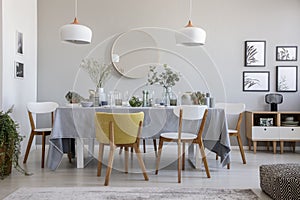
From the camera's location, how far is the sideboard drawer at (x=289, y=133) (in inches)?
207

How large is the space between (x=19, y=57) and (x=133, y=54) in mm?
1782

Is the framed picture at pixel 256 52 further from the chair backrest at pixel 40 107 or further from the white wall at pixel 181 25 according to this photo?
the chair backrest at pixel 40 107

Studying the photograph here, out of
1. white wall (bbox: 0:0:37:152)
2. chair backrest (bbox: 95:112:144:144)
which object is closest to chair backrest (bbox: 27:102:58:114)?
white wall (bbox: 0:0:37:152)

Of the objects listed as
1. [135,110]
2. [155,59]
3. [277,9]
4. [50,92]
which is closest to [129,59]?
[155,59]

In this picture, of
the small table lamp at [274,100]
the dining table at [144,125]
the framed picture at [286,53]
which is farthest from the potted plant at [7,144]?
the framed picture at [286,53]

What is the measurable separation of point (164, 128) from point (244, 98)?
2.29 metres

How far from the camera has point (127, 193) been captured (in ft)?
10.0

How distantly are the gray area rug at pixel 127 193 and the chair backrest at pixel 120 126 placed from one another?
20.8 inches

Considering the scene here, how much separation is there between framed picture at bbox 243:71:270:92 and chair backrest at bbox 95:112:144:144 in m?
2.80

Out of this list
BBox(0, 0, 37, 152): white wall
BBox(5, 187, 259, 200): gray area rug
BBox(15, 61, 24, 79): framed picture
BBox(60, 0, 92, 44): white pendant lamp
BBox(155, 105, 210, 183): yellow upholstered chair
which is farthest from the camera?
BBox(15, 61, 24, 79): framed picture

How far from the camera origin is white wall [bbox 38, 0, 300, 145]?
5.64 metres

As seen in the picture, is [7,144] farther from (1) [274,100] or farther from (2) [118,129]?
(1) [274,100]

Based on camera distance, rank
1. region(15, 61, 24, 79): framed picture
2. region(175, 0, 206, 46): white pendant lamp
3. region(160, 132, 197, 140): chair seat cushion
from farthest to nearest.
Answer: region(15, 61, 24, 79): framed picture, region(175, 0, 206, 46): white pendant lamp, region(160, 132, 197, 140): chair seat cushion

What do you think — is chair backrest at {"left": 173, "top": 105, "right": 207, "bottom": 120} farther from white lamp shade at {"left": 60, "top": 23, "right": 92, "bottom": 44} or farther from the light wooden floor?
white lamp shade at {"left": 60, "top": 23, "right": 92, "bottom": 44}
